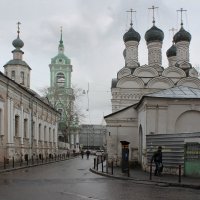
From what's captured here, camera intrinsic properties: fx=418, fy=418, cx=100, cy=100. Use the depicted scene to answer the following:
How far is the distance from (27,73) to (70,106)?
12291 mm

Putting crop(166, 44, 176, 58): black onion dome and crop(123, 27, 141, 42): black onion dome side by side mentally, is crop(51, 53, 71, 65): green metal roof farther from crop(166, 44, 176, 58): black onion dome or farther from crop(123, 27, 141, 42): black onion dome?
crop(123, 27, 141, 42): black onion dome

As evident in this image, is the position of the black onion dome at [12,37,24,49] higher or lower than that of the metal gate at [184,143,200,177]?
higher

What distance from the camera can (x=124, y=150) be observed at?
24.3 m

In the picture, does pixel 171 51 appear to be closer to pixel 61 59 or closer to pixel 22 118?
pixel 22 118

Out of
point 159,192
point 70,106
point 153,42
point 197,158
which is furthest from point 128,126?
point 70,106

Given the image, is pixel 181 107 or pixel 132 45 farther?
pixel 132 45

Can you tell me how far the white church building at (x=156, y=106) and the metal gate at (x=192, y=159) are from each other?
5 centimetres

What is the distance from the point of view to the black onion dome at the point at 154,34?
57406mm

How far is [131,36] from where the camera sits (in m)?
58.8

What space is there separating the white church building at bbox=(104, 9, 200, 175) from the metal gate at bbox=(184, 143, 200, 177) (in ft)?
0.16

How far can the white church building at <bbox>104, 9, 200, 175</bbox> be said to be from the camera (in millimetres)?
22281

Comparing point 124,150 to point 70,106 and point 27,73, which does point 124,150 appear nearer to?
point 27,73

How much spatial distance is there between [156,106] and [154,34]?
33.7m

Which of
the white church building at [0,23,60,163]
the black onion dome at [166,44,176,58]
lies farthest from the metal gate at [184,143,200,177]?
the black onion dome at [166,44,176,58]
